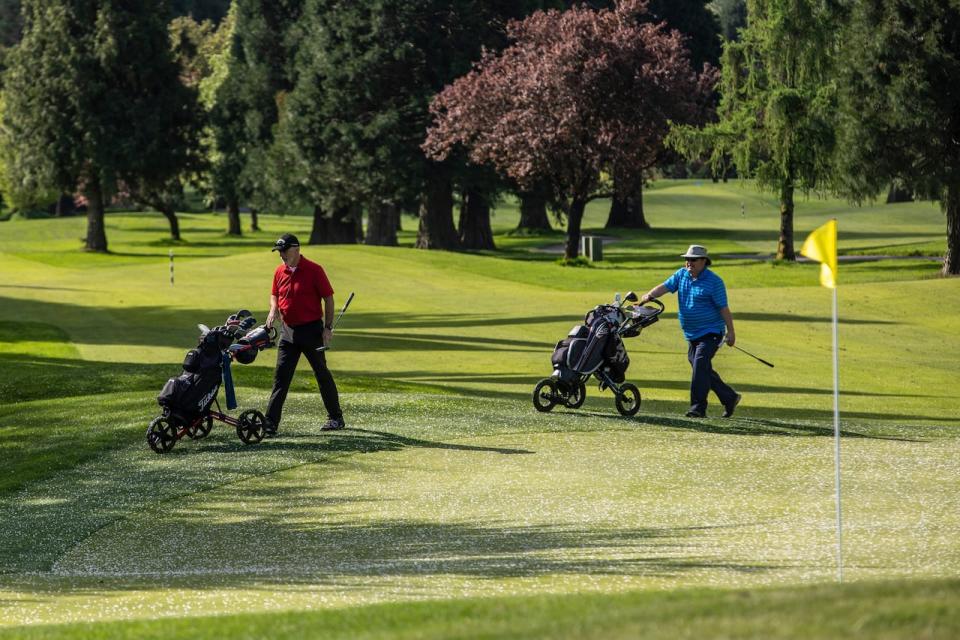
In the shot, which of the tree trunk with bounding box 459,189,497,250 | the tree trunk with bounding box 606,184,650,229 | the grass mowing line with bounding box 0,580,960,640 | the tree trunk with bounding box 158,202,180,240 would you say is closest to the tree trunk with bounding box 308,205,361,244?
the tree trunk with bounding box 459,189,497,250

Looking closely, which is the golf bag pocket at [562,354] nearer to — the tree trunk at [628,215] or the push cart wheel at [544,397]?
the push cart wheel at [544,397]

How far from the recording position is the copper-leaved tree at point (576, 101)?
54.3m

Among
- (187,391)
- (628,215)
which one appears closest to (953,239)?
(187,391)

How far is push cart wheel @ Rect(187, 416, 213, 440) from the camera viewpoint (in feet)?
52.5

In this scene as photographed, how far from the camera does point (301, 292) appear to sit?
16.0 m

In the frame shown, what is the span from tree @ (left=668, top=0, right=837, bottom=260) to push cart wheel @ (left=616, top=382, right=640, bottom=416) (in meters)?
34.5

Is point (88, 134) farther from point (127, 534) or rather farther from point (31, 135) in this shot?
point (127, 534)

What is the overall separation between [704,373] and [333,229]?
54.0m

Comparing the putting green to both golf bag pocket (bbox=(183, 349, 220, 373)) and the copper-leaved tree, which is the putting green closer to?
golf bag pocket (bbox=(183, 349, 220, 373))

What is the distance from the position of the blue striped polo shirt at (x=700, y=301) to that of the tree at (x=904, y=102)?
29780mm

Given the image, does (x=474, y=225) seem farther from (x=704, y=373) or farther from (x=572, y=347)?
(x=572, y=347)

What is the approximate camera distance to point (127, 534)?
39.3ft

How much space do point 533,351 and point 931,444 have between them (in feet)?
45.1

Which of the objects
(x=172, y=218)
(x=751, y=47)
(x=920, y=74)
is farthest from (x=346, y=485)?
(x=172, y=218)
